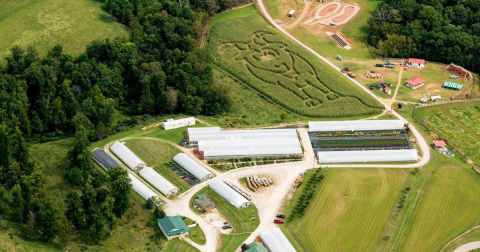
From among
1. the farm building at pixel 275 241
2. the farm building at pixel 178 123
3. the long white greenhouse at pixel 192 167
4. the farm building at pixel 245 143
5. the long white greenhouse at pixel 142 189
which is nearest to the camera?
the farm building at pixel 275 241

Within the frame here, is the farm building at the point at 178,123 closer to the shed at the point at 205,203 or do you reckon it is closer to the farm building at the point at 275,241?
the shed at the point at 205,203

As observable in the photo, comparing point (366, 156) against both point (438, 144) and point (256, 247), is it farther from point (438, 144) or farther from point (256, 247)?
point (256, 247)

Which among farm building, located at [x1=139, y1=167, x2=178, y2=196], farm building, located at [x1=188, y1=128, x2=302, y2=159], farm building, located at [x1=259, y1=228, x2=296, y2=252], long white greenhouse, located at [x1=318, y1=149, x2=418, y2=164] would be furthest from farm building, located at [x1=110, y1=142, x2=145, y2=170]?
long white greenhouse, located at [x1=318, y1=149, x2=418, y2=164]

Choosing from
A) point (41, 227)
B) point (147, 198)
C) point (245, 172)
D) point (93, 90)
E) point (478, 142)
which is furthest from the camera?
point (93, 90)

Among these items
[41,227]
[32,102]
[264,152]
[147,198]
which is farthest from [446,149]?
[32,102]

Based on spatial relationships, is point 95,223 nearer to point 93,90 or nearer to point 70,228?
point 70,228

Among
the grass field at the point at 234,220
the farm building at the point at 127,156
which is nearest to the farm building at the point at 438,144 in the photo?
the grass field at the point at 234,220
